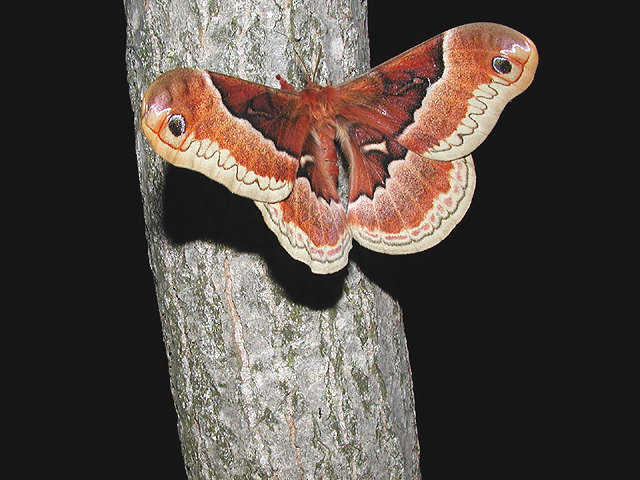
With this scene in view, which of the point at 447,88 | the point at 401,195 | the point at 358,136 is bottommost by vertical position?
the point at 401,195

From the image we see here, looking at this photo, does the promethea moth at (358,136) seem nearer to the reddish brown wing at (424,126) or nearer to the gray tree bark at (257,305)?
the reddish brown wing at (424,126)

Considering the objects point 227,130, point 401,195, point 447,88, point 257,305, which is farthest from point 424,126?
point 257,305

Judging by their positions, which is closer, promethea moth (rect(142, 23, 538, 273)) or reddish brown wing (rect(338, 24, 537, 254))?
promethea moth (rect(142, 23, 538, 273))

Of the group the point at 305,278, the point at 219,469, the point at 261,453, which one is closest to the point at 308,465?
the point at 261,453

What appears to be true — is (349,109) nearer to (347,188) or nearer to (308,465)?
(347,188)

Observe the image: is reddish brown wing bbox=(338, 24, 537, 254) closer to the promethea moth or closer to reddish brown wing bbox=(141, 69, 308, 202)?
the promethea moth

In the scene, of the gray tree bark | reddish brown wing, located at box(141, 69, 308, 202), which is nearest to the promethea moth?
reddish brown wing, located at box(141, 69, 308, 202)

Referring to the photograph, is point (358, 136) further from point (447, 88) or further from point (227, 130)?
point (227, 130)
